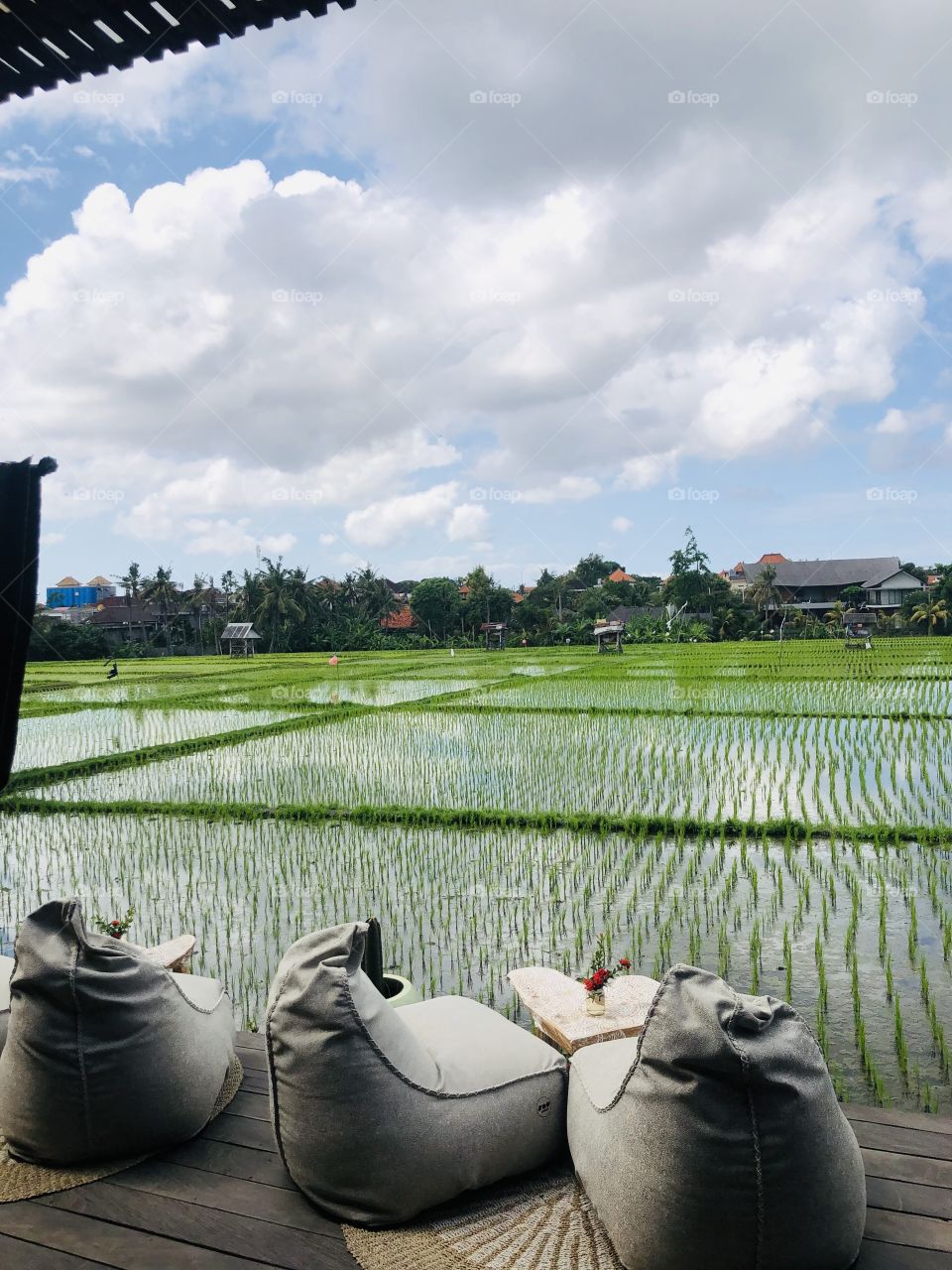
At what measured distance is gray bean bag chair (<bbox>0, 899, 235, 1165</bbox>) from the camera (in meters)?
1.89

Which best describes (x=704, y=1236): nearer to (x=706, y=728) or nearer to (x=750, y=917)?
(x=750, y=917)

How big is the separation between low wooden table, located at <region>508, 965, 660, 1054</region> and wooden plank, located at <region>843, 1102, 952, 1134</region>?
0.79 meters

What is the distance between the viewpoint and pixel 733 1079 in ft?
4.87

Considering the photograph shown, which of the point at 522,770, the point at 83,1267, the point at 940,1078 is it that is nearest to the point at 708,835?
the point at 522,770

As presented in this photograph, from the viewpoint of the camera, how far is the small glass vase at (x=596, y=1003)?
114 inches

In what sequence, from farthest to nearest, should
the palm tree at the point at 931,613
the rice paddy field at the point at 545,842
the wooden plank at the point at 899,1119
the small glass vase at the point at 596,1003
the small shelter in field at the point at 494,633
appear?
the small shelter in field at the point at 494,633 < the palm tree at the point at 931,613 < the rice paddy field at the point at 545,842 < the small glass vase at the point at 596,1003 < the wooden plank at the point at 899,1119

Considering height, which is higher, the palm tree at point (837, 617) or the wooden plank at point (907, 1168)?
the palm tree at point (837, 617)

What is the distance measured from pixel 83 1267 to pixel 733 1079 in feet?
3.92

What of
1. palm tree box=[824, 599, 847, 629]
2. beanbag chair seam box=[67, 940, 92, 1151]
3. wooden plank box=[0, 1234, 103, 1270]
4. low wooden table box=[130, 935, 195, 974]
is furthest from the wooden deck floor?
palm tree box=[824, 599, 847, 629]

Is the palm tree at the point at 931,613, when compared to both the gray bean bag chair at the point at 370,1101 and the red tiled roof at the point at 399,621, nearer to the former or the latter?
the red tiled roof at the point at 399,621

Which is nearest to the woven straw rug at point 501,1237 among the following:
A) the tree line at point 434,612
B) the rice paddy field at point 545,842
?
the rice paddy field at point 545,842

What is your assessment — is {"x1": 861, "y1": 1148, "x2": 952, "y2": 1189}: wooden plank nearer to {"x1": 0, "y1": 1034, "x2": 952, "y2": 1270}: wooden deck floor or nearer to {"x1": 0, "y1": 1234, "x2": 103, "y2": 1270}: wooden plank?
{"x1": 0, "y1": 1034, "x2": 952, "y2": 1270}: wooden deck floor

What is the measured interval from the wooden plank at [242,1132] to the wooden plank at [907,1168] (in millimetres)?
1259

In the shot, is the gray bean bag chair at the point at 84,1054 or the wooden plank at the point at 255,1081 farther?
the wooden plank at the point at 255,1081
